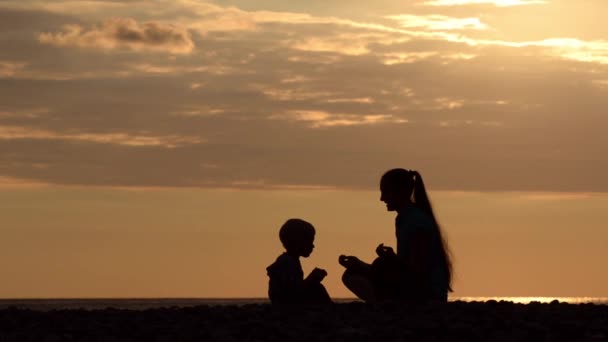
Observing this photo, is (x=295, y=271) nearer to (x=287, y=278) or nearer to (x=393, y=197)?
(x=287, y=278)

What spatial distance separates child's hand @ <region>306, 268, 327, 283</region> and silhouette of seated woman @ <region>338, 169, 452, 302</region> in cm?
29

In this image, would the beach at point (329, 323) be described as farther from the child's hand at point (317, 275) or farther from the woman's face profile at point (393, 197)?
the woman's face profile at point (393, 197)

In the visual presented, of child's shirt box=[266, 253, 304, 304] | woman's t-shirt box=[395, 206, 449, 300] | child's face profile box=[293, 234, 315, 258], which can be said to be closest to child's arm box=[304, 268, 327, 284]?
child's shirt box=[266, 253, 304, 304]

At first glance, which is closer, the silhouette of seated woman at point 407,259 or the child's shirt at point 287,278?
the silhouette of seated woman at point 407,259

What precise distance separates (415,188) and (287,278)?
7.28 ft

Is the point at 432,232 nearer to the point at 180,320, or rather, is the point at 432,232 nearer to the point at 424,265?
the point at 424,265

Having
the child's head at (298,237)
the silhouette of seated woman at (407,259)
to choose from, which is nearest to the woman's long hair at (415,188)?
the silhouette of seated woman at (407,259)

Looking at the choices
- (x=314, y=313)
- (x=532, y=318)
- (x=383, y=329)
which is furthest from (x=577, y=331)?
(x=314, y=313)

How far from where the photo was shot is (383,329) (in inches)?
594

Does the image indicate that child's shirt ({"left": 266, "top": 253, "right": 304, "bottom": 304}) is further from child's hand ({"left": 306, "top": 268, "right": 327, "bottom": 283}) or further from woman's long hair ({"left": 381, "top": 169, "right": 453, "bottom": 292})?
woman's long hair ({"left": 381, "top": 169, "right": 453, "bottom": 292})

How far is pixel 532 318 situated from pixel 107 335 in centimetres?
525

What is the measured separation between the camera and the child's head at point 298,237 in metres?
18.3

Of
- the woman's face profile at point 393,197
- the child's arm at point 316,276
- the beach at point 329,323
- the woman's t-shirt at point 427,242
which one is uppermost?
the woman's face profile at point 393,197

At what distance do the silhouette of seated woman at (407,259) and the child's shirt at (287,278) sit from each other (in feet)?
2.51
